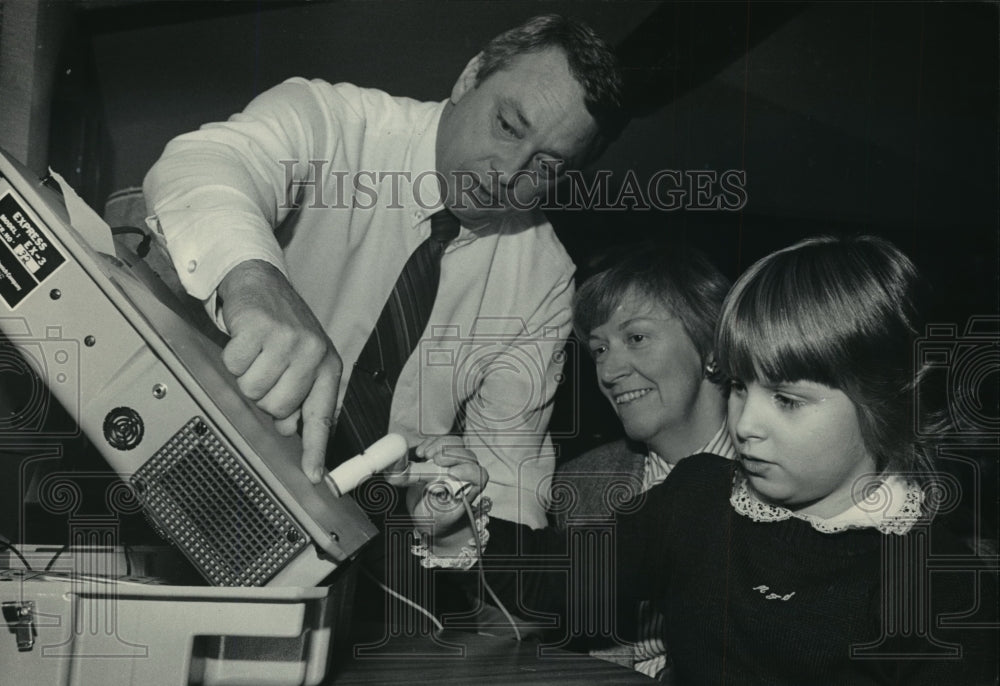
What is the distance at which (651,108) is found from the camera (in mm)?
1317

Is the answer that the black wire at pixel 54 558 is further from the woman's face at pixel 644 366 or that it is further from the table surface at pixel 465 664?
the woman's face at pixel 644 366

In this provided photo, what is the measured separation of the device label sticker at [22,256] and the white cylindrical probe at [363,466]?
1.23 ft

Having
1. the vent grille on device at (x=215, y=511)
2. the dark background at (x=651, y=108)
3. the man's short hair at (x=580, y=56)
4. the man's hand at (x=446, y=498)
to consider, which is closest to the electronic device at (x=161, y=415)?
the vent grille on device at (x=215, y=511)

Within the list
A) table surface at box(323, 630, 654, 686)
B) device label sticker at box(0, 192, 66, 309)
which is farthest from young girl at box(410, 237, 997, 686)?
device label sticker at box(0, 192, 66, 309)

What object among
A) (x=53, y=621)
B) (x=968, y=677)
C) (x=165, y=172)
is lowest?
(x=968, y=677)

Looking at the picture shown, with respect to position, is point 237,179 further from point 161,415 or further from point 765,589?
point 765,589

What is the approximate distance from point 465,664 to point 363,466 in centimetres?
31

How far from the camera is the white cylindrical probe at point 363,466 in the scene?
1.02 metres

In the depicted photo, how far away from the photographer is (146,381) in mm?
910

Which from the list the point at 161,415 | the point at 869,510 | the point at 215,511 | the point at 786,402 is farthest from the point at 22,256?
the point at 869,510

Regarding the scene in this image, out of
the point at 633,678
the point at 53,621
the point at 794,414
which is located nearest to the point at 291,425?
the point at 53,621

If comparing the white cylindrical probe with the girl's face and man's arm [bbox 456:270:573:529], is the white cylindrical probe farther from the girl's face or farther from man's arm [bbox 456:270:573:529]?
the girl's face

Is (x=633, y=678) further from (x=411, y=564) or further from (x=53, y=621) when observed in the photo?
(x=53, y=621)

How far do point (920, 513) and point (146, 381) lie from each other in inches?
40.3
